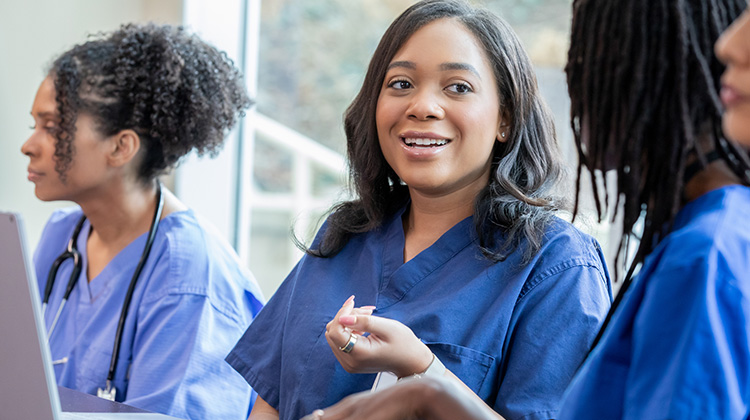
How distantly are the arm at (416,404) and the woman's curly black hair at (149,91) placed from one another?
1180 millimetres

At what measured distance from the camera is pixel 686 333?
682mm

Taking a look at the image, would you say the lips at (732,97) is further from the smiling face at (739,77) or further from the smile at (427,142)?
the smile at (427,142)

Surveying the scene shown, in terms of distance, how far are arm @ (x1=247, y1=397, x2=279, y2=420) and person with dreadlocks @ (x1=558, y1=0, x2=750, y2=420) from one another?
69 centimetres

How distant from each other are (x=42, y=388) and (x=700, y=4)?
83 cm

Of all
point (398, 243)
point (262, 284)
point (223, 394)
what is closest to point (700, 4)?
point (398, 243)

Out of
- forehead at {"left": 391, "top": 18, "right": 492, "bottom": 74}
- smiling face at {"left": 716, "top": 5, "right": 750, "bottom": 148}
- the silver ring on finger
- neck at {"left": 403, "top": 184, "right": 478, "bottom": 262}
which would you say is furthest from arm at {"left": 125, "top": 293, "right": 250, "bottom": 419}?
smiling face at {"left": 716, "top": 5, "right": 750, "bottom": 148}

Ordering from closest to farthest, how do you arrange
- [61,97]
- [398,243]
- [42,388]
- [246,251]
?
[42,388], [398,243], [61,97], [246,251]

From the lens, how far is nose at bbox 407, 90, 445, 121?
1.27 metres

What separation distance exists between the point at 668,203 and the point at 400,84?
645 mm

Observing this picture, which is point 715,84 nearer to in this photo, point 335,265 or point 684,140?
point 684,140

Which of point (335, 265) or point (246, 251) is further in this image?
point (246, 251)

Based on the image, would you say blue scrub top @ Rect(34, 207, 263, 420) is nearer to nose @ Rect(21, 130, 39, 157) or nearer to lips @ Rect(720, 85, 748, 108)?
nose @ Rect(21, 130, 39, 157)

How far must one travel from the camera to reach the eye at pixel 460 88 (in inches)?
50.8

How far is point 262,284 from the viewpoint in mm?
3543
